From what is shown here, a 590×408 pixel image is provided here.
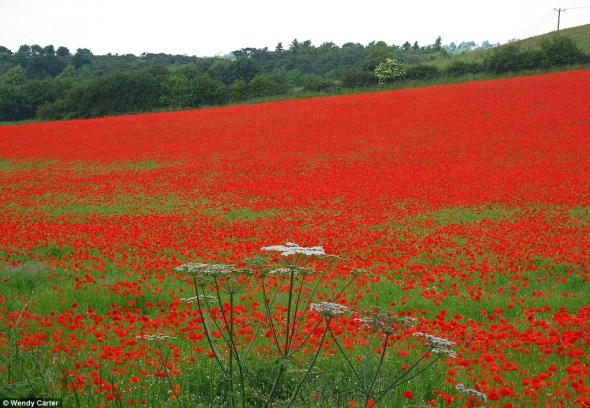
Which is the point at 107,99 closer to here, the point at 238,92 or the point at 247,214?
the point at 238,92

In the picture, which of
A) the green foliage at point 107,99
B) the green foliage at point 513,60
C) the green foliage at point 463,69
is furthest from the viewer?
the green foliage at point 107,99

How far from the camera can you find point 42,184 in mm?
22500

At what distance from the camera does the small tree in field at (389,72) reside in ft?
188

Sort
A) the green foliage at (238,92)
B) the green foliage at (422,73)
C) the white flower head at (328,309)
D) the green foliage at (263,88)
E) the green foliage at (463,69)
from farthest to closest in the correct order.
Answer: the green foliage at (263,88) < the green foliage at (238,92) < the green foliage at (422,73) < the green foliage at (463,69) < the white flower head at (328,309)

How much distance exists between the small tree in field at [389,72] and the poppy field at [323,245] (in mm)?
21021

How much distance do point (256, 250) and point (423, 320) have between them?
189 inches

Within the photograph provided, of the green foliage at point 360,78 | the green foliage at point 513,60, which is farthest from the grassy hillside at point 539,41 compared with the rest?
the green foliage at point 360,78

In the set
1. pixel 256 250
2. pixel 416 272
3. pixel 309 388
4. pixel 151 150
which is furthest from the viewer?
pixel 151 150

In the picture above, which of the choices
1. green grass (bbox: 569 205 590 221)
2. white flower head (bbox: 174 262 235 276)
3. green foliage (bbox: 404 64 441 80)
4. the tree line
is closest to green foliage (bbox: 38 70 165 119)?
the tree line

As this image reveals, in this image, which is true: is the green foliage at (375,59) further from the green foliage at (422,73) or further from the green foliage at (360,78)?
→ the green foliage at (422,73)

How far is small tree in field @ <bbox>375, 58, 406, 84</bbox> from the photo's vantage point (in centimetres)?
5722

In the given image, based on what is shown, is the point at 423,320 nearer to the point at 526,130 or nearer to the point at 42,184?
the point at 42,184

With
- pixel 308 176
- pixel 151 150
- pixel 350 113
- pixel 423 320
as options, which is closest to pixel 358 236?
pixel 423 320

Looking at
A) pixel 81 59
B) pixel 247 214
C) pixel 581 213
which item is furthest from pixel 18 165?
pixel 81 59
